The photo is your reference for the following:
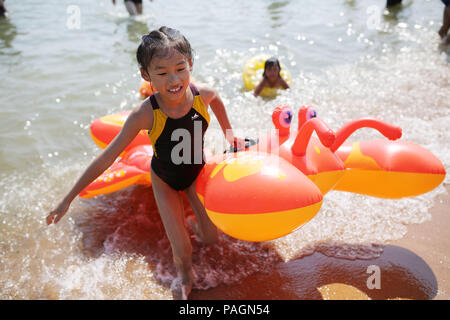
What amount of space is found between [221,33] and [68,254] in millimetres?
5853

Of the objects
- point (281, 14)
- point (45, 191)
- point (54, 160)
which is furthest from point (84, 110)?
point (281, 14)

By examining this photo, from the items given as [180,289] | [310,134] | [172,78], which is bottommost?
[180,289]

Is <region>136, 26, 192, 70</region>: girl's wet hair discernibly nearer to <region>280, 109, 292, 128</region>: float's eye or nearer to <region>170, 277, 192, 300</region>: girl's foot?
<region>280, 109, 292, 128</region>: float's eye

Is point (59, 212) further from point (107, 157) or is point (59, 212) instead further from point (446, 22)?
point (446, 22)

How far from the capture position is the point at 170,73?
1.85 meters

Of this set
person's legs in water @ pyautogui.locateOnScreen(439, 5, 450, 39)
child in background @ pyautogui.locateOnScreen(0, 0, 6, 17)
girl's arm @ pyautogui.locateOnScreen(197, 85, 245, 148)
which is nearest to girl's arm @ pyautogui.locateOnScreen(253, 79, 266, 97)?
girl's arm @ pyautogui.locateOnScreen(197, 85, 245, 148)

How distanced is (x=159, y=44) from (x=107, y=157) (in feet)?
2.15

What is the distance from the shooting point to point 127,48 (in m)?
6.68

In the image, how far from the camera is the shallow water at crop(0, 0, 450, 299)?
2.43 m

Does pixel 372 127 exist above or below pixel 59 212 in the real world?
above

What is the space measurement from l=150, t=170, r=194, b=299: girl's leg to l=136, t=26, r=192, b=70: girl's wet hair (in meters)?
0.77

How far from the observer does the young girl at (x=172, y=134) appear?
184cm

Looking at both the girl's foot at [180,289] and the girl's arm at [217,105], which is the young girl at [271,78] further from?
the girl's foot at [180,289]

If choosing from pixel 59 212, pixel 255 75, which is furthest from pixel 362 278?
pixel 255 75
